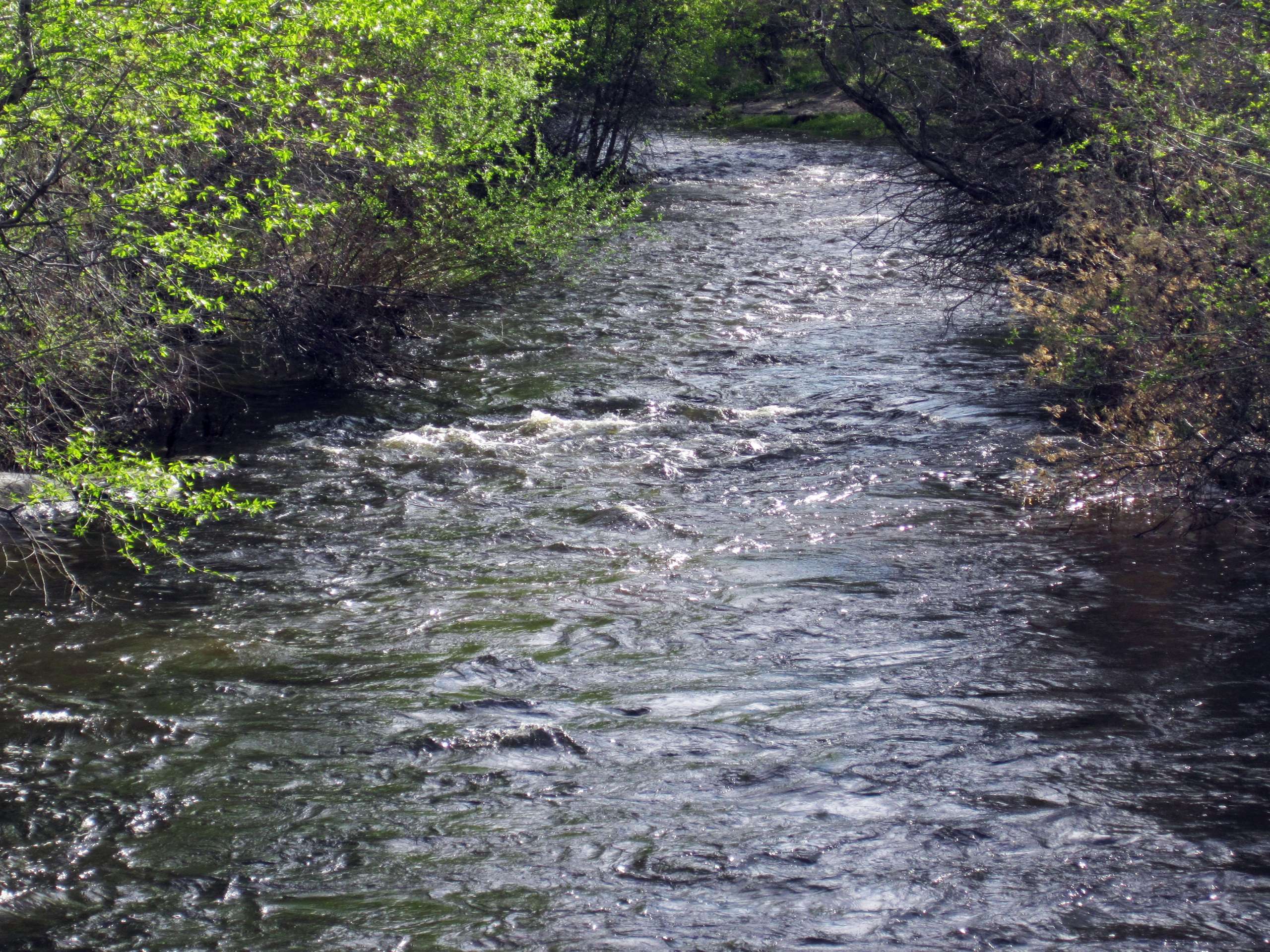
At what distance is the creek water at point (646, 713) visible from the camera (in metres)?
5.30

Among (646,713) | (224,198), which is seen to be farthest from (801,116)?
(646,713)

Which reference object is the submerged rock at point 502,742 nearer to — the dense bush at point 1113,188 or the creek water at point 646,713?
the creek water at point 646,713

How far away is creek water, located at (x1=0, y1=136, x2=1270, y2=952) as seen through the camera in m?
5.30

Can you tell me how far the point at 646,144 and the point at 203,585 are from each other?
21127 mm

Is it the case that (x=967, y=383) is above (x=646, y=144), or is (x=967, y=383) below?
below

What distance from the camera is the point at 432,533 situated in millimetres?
9906

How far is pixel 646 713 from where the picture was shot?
7039mm

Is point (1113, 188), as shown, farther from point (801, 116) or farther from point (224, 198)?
point (801, 116)

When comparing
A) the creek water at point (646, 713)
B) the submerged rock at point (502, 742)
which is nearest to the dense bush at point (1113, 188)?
the creek water at point (646, 713)

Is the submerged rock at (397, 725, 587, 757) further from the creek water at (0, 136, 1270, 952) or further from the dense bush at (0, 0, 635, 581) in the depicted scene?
the dense bush at (0, 0, 635, 581)

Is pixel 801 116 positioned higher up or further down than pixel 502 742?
higher up

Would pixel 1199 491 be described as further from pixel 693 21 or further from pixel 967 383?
pixel 693 21

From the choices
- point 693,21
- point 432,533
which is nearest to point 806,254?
point 693,21

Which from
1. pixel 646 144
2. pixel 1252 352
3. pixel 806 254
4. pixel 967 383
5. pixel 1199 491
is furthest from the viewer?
pixel 646 144
